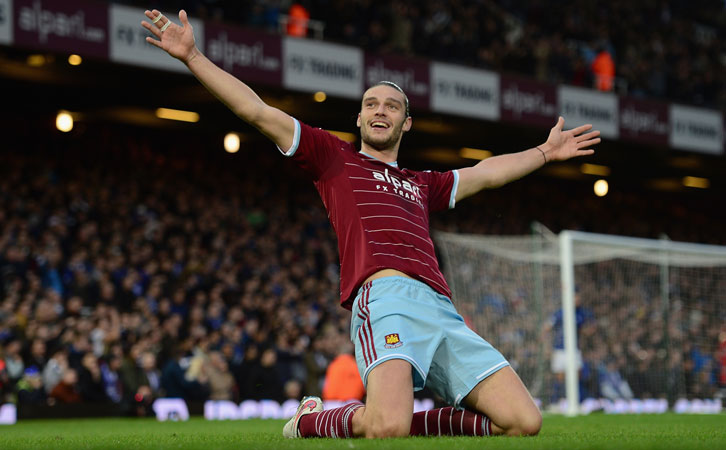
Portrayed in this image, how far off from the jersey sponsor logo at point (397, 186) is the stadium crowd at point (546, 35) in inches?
443

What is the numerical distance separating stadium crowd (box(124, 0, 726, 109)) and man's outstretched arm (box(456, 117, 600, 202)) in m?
11.0

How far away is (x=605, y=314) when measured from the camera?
59.3 feet

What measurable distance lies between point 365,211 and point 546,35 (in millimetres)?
19922

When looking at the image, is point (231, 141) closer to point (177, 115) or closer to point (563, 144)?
point (177, 115)

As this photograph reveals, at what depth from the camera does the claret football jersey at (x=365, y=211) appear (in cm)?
569

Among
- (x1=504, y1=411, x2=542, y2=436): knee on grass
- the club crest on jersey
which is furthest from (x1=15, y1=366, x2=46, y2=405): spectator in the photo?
(x1=504, y1=411, x2=542, y2=436): knee on grass

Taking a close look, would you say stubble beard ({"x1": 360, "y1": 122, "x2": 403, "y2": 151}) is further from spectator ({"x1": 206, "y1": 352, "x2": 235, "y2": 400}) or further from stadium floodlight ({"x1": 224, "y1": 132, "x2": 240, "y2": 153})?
stadium floodlight ({"x1": 224, "y1": 132, "x2": 240, "y2": 153})

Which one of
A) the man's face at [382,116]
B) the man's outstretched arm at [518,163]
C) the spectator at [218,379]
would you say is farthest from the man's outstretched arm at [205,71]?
the spectator at [218,379]

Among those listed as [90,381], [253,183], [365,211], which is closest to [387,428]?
[365,211]

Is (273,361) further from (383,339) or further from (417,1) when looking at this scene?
(383,339)

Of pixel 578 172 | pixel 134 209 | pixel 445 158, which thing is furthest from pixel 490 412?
pixel 578 172

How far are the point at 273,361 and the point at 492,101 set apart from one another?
284 inches

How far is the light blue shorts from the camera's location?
5.41m

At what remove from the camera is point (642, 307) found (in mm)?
17719
